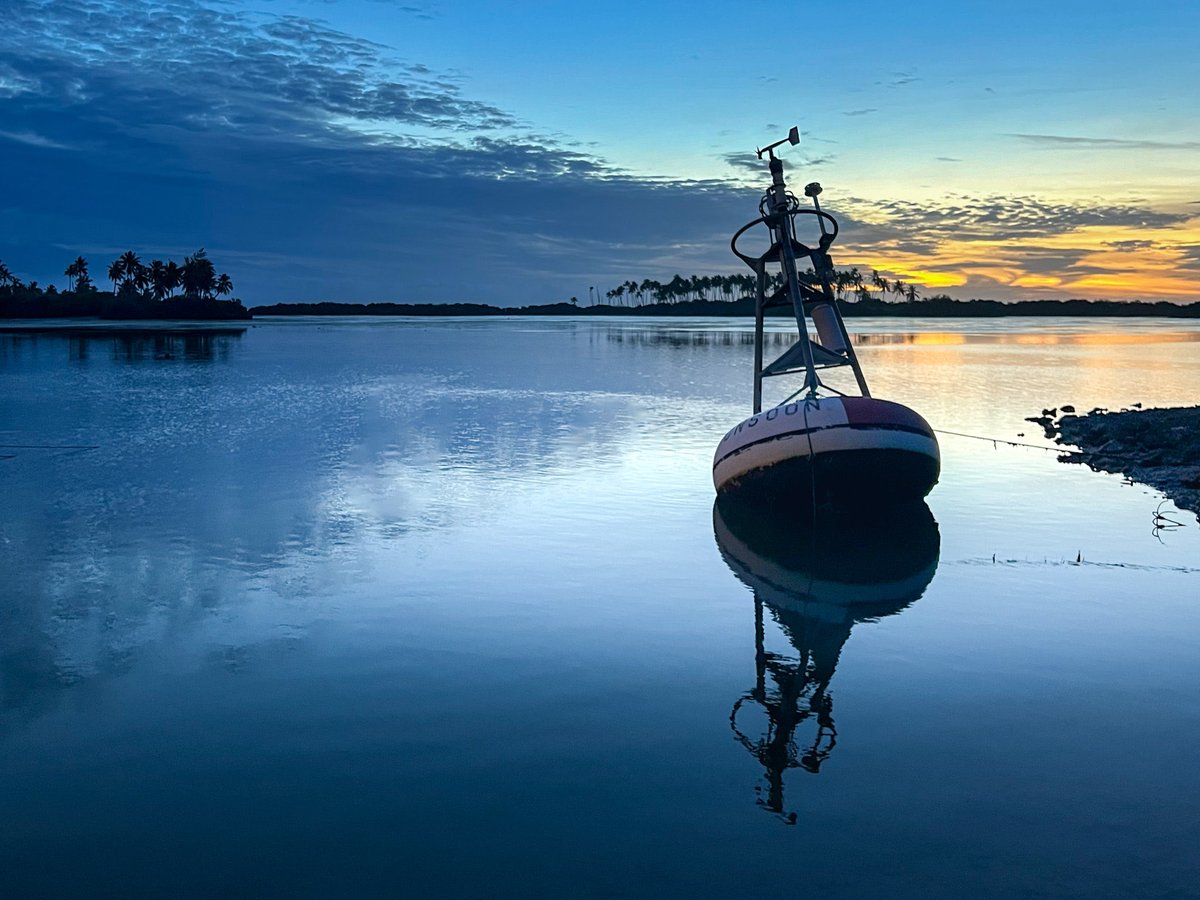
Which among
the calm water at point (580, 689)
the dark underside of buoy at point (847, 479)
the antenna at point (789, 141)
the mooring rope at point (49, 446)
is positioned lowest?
the calm water at point (580, 689)

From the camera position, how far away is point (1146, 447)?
24578 millimetres

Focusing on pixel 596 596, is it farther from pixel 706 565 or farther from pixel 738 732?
pixel 738 732

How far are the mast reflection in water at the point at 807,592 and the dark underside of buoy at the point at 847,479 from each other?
49cm

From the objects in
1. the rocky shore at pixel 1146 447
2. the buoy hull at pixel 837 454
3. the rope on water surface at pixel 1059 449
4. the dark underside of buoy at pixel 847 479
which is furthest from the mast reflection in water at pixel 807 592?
the rope on water surface at pixel 1059 449

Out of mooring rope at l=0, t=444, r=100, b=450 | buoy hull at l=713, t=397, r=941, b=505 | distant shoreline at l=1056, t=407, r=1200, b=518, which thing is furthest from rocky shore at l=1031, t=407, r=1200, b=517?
mooring rope at l=0, t=444, r=100, b=450

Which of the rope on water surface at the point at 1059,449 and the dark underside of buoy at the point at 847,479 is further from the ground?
the dark underside of buoy at the point at 847,479

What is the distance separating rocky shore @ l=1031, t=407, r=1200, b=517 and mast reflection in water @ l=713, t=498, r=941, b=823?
230 inches

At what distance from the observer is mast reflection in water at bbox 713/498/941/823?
8211mm

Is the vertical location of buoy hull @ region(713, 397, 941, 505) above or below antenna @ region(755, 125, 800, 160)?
below

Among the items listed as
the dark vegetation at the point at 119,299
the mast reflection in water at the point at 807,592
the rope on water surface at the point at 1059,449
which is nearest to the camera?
the mast reflection in water at the point at 807,592

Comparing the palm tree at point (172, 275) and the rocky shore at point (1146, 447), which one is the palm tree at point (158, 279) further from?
the rocky shore at point (1146, 447)

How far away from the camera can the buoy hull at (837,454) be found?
1575cm

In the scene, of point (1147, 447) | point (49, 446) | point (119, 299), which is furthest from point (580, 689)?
point (119, 299)

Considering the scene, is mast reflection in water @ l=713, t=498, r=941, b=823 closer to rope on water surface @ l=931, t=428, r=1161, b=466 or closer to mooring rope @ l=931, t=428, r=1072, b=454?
rope on water surface @ l=931, t=428, r=1161, b=466
